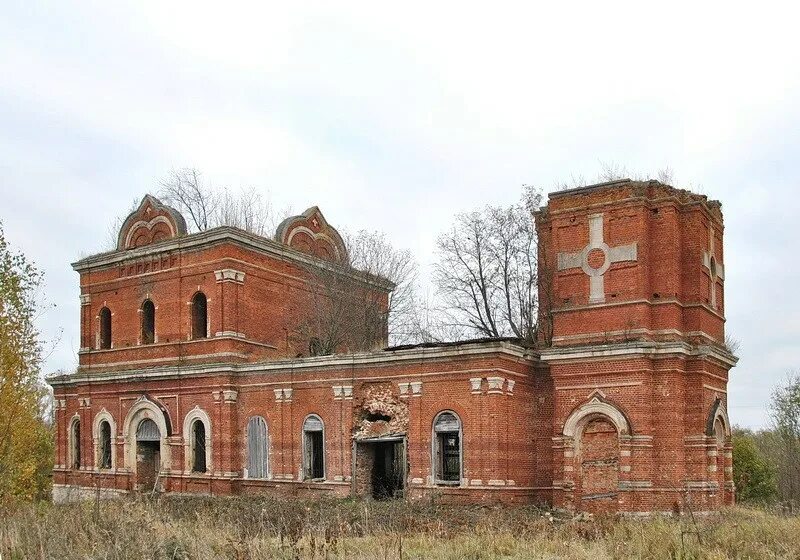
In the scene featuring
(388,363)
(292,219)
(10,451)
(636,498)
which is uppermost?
(292,219)

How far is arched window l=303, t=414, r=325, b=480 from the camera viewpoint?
25.4 m

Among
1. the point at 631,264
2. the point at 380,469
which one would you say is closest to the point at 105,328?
the point at 380,469

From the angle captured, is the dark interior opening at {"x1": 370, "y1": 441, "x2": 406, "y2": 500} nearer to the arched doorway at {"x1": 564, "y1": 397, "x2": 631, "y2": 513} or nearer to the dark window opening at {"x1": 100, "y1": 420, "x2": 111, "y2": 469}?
the arched doorway at {"x1": 564, "y1": 397, "x2": 631, "y2": 513}

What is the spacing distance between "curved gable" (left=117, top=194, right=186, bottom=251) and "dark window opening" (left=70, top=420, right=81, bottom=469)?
670 centimetres

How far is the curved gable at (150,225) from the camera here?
3020 centimetres

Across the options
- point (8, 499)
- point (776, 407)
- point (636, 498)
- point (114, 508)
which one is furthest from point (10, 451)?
point (776, 407)

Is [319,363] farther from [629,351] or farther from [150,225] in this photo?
[150,225]

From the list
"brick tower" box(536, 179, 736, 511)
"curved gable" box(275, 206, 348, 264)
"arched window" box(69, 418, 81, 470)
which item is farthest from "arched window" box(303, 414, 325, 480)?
"arched window" box(69, 418, 81, 470)

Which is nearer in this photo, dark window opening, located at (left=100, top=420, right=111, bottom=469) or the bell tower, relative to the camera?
the bell tower

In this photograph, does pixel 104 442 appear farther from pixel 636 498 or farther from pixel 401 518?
pixel 636 498

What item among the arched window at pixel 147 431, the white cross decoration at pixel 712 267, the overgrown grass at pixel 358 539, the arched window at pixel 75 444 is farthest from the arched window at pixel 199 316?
the white cross decoration at pixel 712 267

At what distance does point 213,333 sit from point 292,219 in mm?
5723

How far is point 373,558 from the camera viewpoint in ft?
34.5

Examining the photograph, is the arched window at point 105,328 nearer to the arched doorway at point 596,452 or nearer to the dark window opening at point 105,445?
the dark window opening at point 105,445
